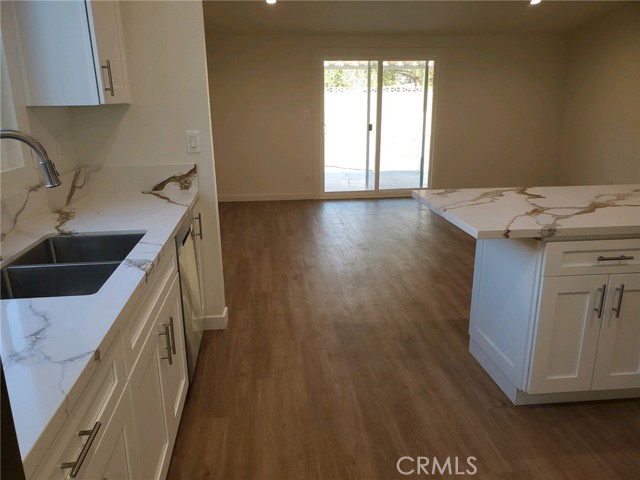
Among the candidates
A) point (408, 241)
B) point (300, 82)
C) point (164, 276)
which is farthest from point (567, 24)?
point (164, 276)

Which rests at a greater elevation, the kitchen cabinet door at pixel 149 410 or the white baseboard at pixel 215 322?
the kitchen cabinet door at pixel 149 410

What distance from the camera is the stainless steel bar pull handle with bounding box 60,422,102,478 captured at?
868mm

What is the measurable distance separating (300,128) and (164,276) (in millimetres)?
5138

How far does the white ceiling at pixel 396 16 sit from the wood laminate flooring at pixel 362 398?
312cm

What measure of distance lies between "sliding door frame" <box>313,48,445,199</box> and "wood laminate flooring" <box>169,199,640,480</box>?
10.0ft

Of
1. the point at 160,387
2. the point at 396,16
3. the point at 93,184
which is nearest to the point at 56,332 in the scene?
the point at 160,387

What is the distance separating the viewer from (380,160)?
22.9 feet

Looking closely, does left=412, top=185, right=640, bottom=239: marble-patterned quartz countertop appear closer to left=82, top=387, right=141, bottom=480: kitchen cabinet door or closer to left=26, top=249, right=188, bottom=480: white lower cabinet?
left=26, top=249, right=188, bottom=480: white lower cabinet

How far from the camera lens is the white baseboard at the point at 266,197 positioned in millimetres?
6816

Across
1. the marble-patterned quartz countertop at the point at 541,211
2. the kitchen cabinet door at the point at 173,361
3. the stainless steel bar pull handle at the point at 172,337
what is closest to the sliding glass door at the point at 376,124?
the marble-patterned quartz countertop at the point at 541,211

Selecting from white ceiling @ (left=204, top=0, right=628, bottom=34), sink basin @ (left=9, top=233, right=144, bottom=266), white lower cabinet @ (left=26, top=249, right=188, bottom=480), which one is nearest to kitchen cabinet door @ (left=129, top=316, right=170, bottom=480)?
white lower cabinet @ (left=26, top=249, right=188, bottom=480)

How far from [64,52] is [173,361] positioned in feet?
4.51

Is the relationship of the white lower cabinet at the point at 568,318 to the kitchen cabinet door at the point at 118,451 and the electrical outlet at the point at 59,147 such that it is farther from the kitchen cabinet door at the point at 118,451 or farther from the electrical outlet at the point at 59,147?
the electrical outlet at the point at 59,147

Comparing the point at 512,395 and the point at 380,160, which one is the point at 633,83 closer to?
the point at 380,160
